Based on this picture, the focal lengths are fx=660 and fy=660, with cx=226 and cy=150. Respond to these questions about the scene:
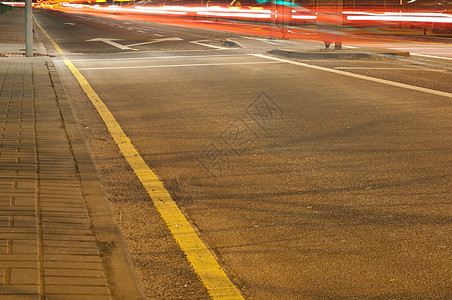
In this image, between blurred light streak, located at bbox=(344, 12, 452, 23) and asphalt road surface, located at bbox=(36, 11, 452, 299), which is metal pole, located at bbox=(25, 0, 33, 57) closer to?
asphalt road surface, located at bbox=(36, 11, 452, 299)

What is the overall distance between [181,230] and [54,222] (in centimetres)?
92

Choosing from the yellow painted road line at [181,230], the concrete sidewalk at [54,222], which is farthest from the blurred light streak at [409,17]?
the concrete sidewalk at [54,222]

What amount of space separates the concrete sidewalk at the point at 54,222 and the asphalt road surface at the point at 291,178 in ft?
0.69

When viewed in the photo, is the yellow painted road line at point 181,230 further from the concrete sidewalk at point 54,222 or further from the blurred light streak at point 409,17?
the blurred light streak at point 409,17

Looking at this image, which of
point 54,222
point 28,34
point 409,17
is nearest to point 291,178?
point 54,222

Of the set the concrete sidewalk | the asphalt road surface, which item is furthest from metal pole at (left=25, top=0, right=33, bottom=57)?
the concrete sidewalk

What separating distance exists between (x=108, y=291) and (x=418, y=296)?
1761 mm

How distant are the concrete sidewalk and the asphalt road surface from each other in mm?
210

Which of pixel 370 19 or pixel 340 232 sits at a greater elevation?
pixel 370 19

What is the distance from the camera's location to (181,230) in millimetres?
4895

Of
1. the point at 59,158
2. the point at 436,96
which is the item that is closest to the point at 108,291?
the point at 59,158

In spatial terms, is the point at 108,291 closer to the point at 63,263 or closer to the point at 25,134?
the point at 63,263

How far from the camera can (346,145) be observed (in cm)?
762

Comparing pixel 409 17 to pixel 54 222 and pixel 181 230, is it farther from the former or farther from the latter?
pixel 54 222
